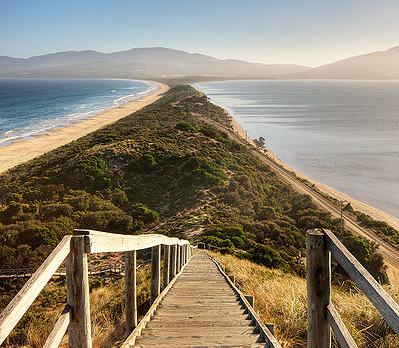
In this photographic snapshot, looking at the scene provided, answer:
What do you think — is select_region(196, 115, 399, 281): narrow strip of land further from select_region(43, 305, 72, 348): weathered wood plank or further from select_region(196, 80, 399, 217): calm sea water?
select_region(43, 305, 72, 348): weathered wood plank

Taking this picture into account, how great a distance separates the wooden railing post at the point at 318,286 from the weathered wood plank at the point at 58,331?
1472 mm

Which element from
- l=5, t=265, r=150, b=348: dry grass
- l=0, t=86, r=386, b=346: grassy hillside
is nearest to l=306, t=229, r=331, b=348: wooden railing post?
l=5, t=265, r=150, b=348: dry grass

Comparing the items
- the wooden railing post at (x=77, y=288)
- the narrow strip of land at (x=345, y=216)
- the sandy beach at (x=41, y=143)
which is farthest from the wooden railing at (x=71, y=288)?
the sandy beach at (x=41, y=143)

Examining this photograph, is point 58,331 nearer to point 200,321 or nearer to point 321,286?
point 321,286

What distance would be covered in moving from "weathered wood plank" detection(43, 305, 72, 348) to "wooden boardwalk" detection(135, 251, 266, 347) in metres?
1.28

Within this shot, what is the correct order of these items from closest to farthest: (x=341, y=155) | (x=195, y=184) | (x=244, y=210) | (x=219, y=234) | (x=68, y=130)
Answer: (x=219, y=234) → (x=244, y=210) → (x=195, y=184) → (x=341, y=155) → (x=68, y=130)

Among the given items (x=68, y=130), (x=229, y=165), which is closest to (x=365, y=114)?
(x=68, y=130)

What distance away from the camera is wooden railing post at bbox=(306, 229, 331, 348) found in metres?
2.57

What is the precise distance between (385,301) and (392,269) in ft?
73.0

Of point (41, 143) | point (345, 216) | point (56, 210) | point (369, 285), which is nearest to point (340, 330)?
point (369, 285)

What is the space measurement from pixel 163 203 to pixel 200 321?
71.9 ft

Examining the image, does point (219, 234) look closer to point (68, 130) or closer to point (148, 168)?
point (148, 168)

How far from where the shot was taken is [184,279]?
8375 mm

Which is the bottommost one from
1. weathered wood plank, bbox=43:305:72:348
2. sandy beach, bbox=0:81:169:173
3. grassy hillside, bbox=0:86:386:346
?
sandy beach, bbox=0:81:169:173
